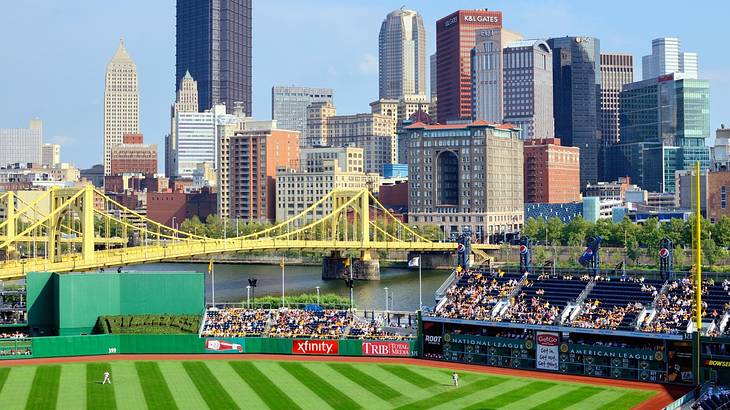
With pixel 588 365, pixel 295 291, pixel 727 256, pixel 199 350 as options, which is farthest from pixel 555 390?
pixel 727 256

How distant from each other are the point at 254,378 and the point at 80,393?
1015cm

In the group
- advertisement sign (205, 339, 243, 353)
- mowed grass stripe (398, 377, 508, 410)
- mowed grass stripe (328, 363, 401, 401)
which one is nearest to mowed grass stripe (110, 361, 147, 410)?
advertisement sign (205, 339, 243, 353)

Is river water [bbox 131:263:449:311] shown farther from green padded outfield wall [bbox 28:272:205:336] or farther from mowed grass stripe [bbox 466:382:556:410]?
mowed grass stripe [bbox 466:382:556:410]

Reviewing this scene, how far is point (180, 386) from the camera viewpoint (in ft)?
207

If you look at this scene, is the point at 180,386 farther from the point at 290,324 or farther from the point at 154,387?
the point at 290,324

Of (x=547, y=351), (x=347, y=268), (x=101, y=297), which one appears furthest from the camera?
(x=347, y=268)

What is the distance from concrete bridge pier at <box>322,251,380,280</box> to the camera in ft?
497

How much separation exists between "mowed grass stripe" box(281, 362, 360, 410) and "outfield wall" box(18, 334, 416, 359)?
11.1 ft

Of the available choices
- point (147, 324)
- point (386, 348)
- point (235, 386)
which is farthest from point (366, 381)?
point (147, 324)

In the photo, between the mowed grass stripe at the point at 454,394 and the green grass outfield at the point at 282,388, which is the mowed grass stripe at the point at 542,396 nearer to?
the green grass outfield at the point at 282,388

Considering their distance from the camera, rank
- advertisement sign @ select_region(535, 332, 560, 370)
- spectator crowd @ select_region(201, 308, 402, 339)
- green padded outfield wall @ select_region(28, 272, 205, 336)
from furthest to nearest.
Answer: green padded outfield wall @ select_region(28, 272, 205, 336) < spectator crowd @ select_region(201, 308, 402, 339) < advertisement sign @ select_region(535, 332, 560, 370)

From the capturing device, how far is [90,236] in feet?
359

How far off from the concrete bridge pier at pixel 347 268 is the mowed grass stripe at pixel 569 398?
8854 centimetres

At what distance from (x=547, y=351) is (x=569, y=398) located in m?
8.32
